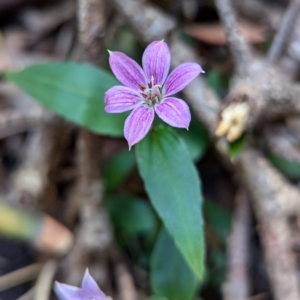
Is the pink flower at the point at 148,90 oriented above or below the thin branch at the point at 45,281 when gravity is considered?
above

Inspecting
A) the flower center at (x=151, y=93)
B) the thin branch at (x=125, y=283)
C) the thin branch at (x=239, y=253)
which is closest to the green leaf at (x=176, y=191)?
the flower center at (x=151, y=93)

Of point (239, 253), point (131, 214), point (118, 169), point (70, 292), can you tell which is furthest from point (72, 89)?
point (239, 253)

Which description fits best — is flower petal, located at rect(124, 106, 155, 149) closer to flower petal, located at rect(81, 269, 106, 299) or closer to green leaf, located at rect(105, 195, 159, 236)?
flower petal, located at rect(81, 269, 106, 299)

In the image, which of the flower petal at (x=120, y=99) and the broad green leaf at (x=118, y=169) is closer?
the flower petal at (x=120, y=99)

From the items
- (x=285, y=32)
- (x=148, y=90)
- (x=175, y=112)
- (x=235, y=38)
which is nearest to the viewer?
(x=175, y=112)

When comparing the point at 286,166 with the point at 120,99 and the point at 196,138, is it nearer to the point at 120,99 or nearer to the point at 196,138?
the point at 196,138

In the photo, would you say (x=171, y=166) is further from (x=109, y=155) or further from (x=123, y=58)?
(x=109, y=155)

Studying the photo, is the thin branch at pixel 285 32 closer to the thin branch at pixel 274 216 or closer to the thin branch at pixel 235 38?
the thin branch at pixel 235 38
